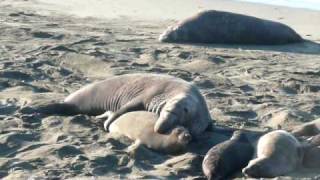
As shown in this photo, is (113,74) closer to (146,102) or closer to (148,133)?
(146,102)

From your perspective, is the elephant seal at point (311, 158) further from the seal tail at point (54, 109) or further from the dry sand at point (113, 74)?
the seal tail at point (54, 109)

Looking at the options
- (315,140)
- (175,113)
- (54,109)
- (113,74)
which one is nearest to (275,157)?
(315,140)

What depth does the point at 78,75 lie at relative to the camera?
8.54 metres

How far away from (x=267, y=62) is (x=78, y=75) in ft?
8.08

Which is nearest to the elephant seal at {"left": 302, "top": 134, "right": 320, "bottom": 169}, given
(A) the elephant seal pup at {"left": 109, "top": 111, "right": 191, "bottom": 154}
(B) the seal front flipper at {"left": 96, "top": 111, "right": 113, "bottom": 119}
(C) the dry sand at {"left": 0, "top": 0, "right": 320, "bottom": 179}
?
(C) the dry sand at {"left": 0, "top": 0, "right": 320, "bottom": 179}

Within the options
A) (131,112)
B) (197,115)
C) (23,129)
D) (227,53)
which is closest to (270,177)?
(197,115)

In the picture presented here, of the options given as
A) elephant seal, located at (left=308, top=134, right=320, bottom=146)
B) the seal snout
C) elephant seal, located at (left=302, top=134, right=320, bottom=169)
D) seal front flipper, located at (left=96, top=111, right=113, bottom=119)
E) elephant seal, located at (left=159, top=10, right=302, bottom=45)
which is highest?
elephant seal, located at (left=159, top=10, right=302, bottom=45)

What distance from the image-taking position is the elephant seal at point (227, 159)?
4.98 meters

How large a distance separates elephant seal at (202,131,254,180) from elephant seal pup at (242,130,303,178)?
0.09 metres

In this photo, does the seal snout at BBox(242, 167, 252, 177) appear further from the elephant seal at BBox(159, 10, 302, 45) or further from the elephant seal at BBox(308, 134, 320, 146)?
the elephant seal at BBox(159, 10, 302, 45)

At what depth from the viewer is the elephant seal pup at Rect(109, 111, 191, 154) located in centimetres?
554

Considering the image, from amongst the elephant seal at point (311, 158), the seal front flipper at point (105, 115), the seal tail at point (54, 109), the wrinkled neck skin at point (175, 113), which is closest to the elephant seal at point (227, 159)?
the elephant seal at point (311, 158)

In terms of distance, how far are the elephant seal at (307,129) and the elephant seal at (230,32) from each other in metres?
5.32

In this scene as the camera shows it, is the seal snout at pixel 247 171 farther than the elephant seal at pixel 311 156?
No
